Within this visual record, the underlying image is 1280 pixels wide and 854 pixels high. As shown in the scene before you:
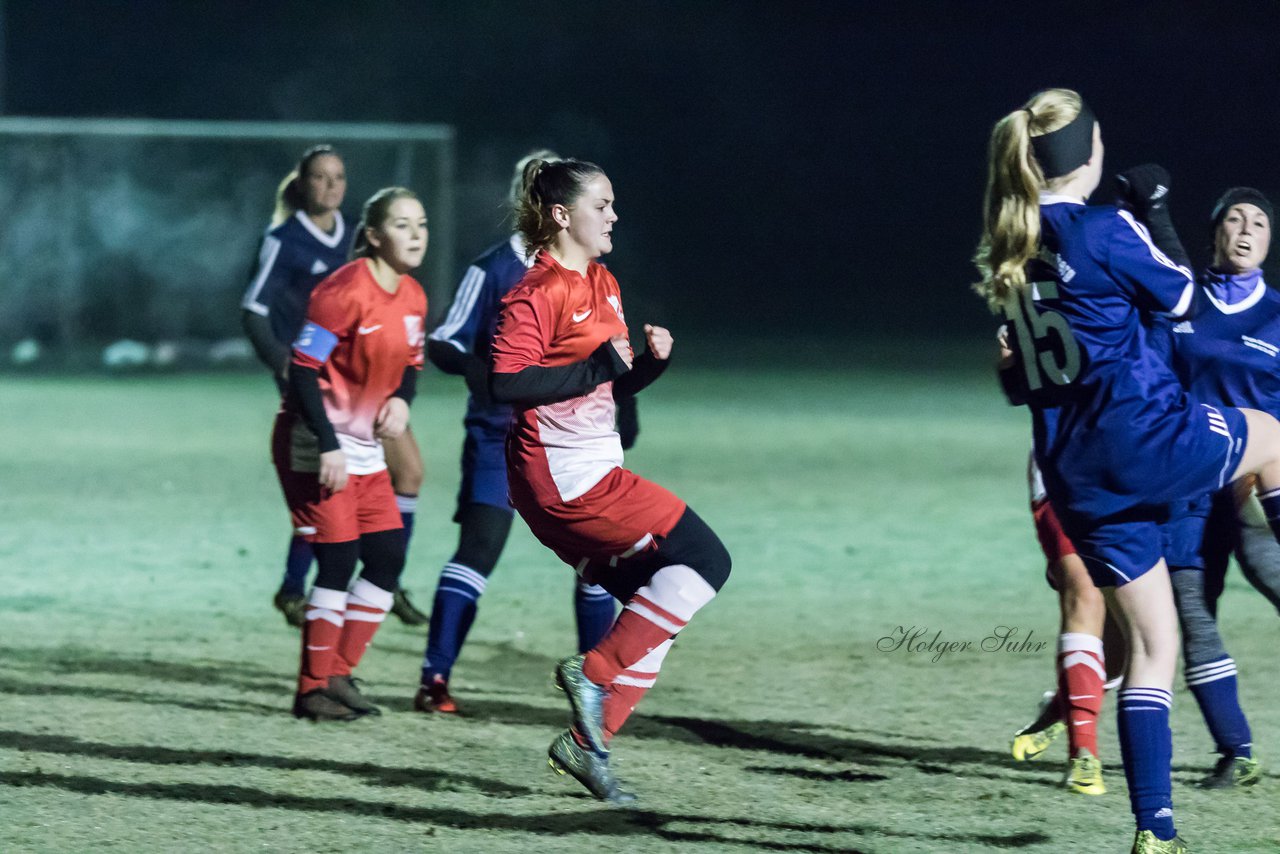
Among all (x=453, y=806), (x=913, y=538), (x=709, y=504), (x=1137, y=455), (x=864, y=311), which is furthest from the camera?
(x=864, y=311)

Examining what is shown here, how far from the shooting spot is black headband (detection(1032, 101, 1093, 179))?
12.9 ft

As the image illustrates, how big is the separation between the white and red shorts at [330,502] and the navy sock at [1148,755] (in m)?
2.63

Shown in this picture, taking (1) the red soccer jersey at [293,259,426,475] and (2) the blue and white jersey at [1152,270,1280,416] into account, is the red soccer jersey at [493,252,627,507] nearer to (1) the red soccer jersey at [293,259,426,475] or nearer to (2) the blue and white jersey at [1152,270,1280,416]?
(1) the red soccer jersey at [293,259,426,475]

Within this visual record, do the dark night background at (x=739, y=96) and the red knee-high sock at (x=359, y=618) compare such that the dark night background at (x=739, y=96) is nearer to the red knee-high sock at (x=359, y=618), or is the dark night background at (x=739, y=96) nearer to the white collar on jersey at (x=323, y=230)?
the white collar on jersey at (x=323, y=230)

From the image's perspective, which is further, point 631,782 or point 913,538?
point 913,538

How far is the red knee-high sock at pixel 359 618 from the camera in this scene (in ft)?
18.6

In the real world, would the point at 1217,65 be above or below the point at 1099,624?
above

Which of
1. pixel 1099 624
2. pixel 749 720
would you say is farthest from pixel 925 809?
pixel 749 720

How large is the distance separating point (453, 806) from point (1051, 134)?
7.52ft

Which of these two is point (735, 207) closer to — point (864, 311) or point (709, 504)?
point (864, 311)

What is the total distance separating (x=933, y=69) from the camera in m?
32.8

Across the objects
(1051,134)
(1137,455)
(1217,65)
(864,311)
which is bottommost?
(864,311)

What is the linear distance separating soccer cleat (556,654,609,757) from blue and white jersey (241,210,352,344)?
3762 mm

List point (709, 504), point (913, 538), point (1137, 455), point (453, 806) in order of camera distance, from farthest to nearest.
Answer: point (709, 504) → point (913, 538) → point (453, 806) → point (1137, 455)
